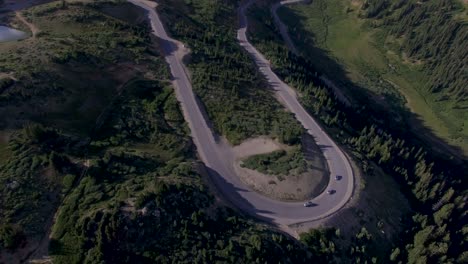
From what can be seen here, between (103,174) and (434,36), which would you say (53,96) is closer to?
(103,174)

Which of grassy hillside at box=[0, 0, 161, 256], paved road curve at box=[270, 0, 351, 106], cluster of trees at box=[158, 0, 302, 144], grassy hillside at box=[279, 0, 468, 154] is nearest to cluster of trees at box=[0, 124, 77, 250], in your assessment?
grassy hillside at box=[0, 0, 161, 256]

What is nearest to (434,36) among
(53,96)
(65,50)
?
(65,50)

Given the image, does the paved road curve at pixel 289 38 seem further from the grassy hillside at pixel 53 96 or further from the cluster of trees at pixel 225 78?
the grassy hillside at pixel 53 96

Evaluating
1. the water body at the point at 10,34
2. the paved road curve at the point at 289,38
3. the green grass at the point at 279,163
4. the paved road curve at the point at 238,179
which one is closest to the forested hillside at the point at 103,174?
the paved road curve at the point at 238,179

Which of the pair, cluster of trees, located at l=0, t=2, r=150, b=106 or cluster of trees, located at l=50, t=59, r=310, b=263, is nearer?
cluster of trees, located at l=50, t=59, r=310, b=263

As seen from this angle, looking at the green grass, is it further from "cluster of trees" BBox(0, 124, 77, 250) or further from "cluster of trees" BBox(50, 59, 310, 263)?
"cluster of trees" BBox(0, 124, 77, 250)
